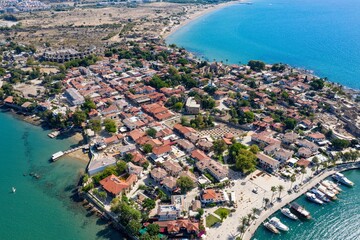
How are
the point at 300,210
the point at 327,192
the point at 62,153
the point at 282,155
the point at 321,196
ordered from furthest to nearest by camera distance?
the point at 62,153, the point at 282,155, the point at 327,192, the point at 321,196, the point at 300,210

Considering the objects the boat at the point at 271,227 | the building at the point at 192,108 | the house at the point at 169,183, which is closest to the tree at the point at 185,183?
the house at the point at 169,183

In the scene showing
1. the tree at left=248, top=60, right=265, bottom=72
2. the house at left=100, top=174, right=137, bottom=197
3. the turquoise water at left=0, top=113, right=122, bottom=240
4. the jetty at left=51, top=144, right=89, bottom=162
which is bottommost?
the turquoise water at left=0, top=113, right=122, bottom=240

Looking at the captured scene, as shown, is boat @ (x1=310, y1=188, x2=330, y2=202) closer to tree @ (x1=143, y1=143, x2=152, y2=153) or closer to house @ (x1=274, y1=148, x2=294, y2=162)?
house @ (x1=274, y1=148, x2=294, y2=162)

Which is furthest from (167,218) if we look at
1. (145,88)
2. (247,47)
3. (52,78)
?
(247,47)

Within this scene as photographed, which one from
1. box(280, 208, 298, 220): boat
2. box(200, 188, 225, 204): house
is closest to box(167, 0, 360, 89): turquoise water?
box(280, 208, 298, 220): boat

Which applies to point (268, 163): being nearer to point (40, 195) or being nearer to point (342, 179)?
point (342, 179)

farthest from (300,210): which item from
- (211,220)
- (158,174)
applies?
(158,174)

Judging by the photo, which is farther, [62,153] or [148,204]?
[62,153]

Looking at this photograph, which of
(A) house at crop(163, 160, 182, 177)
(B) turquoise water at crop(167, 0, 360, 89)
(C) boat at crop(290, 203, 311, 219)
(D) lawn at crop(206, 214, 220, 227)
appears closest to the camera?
(D) lawn at crop(206, 214, 220, 227)
